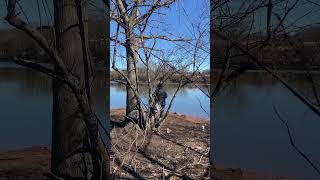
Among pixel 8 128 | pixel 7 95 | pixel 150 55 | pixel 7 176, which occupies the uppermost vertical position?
pixel 150 55

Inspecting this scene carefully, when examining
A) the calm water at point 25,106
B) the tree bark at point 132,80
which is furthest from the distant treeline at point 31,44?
the tree bark at point 132,80

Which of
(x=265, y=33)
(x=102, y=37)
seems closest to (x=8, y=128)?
(x=102, y=37)

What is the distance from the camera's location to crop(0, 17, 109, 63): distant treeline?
4.16 meters

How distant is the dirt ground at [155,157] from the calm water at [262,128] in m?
0.12

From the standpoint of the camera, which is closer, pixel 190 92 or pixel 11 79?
pixel 11 79

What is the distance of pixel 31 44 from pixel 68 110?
2.91ft

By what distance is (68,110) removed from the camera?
3.65 meters

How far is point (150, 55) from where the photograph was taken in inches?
262

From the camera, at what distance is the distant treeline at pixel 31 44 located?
13.7ft

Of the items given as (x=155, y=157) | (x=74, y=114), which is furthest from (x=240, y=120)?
(x=155, y=157)

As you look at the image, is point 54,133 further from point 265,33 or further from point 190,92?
point 190,92

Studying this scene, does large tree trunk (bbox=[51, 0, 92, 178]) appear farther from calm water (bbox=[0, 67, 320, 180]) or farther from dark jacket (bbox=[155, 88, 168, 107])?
dark jacket (bbox=[155, 88, 168, 107])

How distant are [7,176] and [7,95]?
2.43ft

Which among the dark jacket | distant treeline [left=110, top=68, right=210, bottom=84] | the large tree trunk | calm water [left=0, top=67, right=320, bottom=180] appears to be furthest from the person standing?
the large tree trunk
